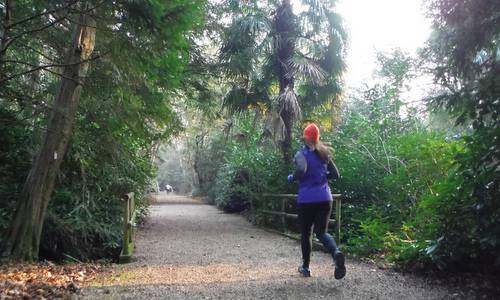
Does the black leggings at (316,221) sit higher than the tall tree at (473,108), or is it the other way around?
the tall tree at (473,108)

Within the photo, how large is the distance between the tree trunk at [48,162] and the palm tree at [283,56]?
6691 millimetres

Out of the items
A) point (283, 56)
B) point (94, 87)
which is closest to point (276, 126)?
point (283, 56)

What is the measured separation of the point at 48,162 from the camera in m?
7.21

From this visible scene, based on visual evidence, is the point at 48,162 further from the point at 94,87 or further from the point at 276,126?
the point at 276,126

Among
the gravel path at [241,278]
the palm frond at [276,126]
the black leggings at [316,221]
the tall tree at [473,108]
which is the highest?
the palm frond at [276,126]

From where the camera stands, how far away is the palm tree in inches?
541

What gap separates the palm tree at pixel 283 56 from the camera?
13750 mm

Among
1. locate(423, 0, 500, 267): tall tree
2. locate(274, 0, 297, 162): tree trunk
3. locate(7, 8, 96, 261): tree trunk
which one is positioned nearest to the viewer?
locate(423, 0, 500, 267): tall tree

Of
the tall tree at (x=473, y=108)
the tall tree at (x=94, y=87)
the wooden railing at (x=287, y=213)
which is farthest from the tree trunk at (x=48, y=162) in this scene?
the tall tree at (x=473, y=108)

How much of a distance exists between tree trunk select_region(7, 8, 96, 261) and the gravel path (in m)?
1.47

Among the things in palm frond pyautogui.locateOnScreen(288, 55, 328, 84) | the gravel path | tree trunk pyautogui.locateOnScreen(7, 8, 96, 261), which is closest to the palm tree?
palm frond pyautogui.locateOnScreen(288, 55, 328, 84)

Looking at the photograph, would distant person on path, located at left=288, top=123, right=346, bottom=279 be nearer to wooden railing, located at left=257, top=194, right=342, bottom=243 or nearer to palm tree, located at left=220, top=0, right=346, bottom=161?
wooden railing, located at left=257, top=194, right=342, bottom=243

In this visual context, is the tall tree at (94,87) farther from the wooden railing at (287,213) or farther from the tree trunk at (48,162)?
the wooden railing at (287,213)

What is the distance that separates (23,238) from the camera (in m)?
7.07
